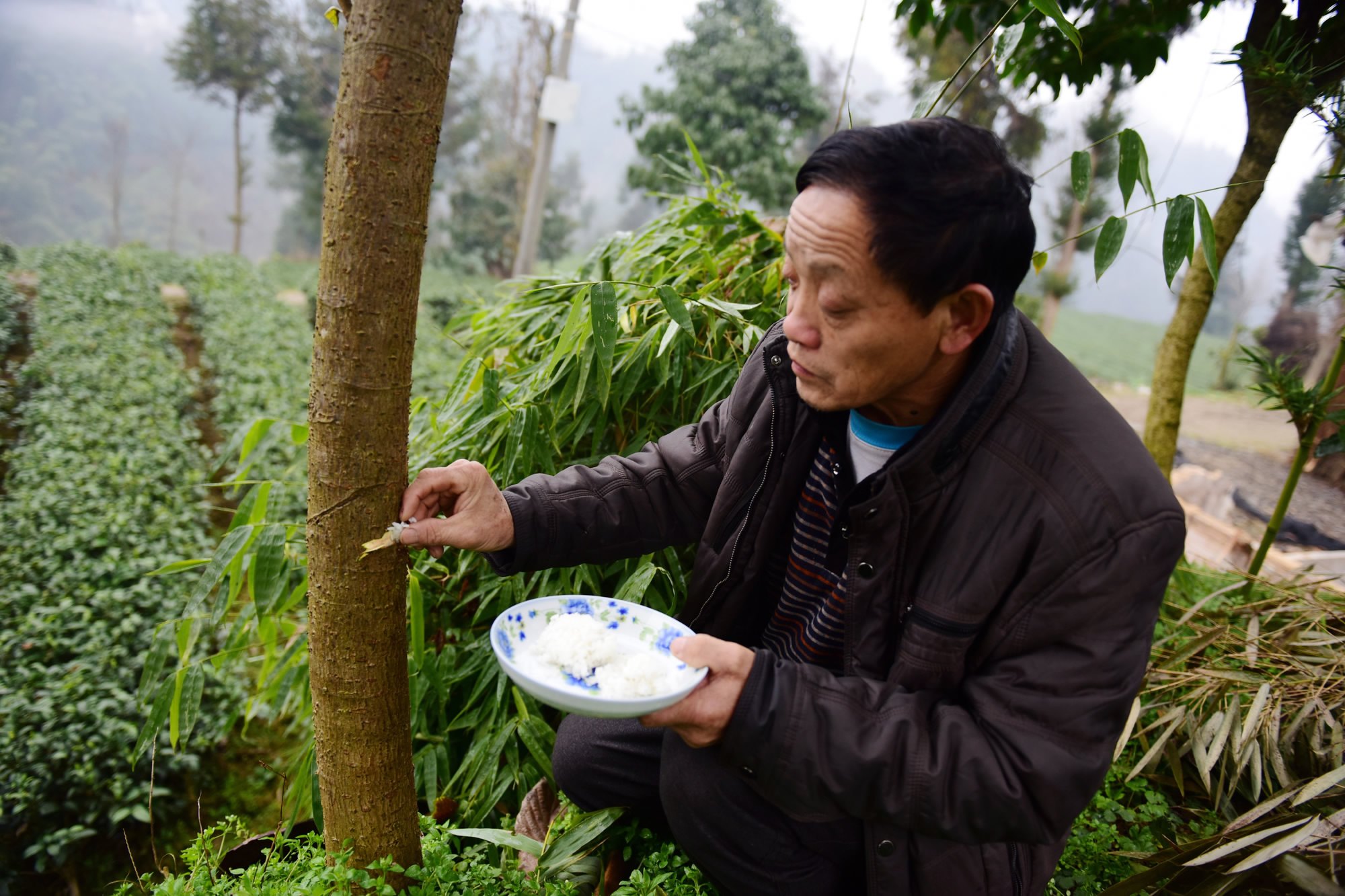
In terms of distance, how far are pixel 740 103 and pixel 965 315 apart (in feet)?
36.4

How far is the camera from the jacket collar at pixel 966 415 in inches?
45.6

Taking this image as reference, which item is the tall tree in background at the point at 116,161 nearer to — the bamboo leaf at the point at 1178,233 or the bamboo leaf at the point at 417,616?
the bamboo leaf at the point at 417,616

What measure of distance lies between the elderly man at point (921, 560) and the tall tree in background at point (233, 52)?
20.1m

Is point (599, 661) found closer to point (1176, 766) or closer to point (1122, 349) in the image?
point (1176, 766)

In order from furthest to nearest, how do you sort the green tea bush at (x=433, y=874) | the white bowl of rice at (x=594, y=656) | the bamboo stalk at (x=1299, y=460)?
the bamboo stalk at (x=1299, y=460) → the green tea bush at (x=433, y=874) → the white bowl of rice at (x=594, y=656)

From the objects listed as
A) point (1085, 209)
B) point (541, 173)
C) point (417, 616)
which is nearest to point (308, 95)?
point (541, 173)

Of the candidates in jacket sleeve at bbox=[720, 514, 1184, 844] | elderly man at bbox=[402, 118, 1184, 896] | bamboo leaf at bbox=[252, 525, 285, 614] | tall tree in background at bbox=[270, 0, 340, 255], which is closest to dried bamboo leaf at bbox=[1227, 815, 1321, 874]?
elderly man at bbox=[402, 118, 1184, 896]

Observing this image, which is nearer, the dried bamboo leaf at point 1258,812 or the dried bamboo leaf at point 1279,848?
the dried bamboo leaf at point 1279,848

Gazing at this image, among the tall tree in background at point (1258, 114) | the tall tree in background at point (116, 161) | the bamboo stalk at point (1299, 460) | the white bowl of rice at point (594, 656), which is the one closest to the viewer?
the white bowl of rice at point (594, 656)

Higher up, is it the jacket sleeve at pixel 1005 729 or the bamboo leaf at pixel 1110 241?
the bamboo leaf at pixel 1110 241

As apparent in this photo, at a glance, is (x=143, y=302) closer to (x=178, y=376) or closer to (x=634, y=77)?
(x=178, y=376)

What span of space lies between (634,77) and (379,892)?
66417 millimetres

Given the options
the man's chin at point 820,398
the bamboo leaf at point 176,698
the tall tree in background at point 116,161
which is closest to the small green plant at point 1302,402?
the man's chin at point 820,398

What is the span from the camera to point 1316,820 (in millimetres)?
1343
